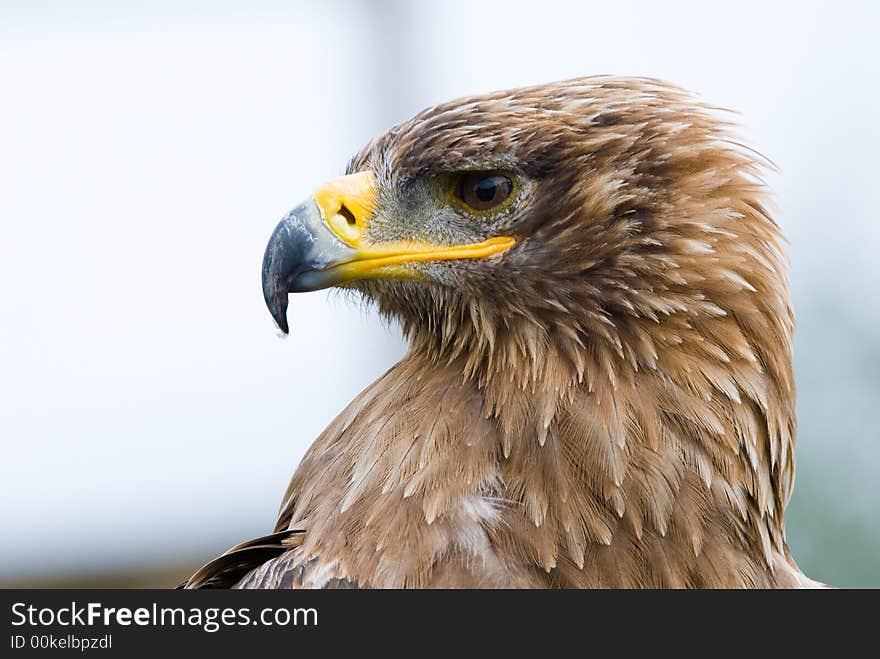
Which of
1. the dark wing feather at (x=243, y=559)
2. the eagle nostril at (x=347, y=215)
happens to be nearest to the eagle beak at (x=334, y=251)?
the eagle nostril at (x=347, y=215)

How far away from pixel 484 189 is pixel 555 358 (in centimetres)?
35

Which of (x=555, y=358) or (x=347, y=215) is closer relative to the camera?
(x=555, y=358)

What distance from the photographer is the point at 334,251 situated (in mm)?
2094

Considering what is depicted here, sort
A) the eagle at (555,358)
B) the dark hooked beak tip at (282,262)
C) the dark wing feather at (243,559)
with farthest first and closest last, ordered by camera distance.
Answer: the dark hooked beak tip at (282,262)
the dark wing feather at (243,559)
the eagle at (555,358)

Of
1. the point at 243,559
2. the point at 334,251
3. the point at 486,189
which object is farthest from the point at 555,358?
the point at 243,559

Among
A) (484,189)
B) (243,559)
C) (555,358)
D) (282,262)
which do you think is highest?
(484,189)

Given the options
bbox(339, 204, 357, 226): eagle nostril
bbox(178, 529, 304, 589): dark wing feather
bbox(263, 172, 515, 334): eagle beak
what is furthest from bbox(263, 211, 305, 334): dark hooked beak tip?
bbox(178, 529, 304, 589): dark wing feather

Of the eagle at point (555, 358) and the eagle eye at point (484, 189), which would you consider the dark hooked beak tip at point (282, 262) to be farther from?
the eagle eye at point (484, 189)

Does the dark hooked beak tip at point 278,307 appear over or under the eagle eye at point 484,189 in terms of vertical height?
under

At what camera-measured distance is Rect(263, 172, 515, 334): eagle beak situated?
6.80 feet

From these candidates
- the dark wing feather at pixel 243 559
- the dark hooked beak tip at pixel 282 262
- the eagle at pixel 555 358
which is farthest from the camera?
the dark hooked beak tip at pixel 282 262

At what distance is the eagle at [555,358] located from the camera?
72.4 inches

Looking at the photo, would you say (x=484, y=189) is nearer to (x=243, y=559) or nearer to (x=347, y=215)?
(x=347, y=215)
